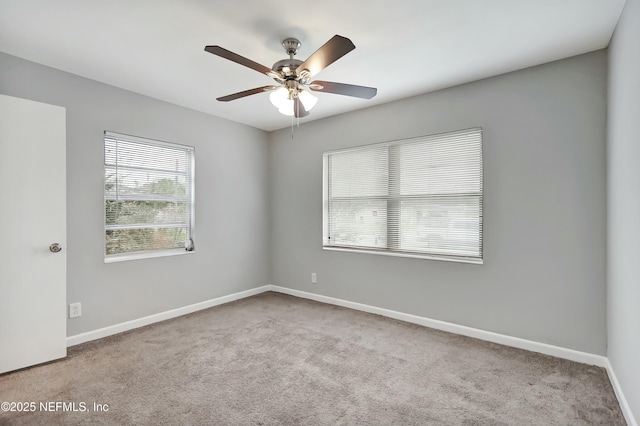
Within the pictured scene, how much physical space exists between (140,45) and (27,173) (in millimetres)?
1364

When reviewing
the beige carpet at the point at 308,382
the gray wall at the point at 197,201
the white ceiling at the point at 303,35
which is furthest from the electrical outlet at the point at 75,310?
the white ceiling at the point at 303,35

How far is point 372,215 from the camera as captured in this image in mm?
3949

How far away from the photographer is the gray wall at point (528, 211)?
8.32ft

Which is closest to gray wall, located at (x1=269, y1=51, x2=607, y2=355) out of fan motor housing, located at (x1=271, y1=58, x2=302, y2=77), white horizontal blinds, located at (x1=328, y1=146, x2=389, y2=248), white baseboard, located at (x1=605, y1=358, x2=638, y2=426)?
white baseboard, located at (x1=605, y1=358, x2=638, y2=426)

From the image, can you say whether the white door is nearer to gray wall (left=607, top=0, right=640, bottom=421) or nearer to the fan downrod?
the fan downrod

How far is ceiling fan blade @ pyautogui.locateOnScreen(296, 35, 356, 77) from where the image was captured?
65.9 inches

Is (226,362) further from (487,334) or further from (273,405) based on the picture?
(487,334)

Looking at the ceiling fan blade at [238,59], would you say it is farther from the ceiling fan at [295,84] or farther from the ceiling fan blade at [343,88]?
the ceiling fan blade at [343,88]

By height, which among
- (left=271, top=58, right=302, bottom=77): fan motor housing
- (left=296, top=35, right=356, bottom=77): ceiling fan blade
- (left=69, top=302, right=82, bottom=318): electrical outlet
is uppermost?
(left=271, top=58, right=302, bottom=77): fan motor housing

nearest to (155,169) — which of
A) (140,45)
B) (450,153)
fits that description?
(140,45)

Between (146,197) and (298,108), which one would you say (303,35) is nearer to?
(298,108)

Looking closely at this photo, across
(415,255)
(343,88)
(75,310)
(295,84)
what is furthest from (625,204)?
(75,310)

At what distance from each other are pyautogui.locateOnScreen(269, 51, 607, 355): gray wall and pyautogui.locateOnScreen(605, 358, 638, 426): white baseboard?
0.59ft

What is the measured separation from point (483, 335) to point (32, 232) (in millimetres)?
4059
